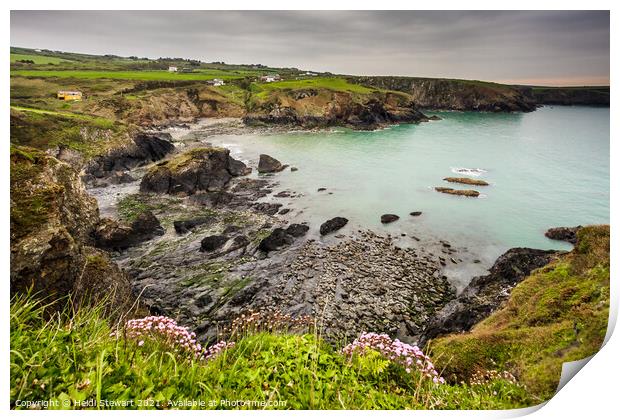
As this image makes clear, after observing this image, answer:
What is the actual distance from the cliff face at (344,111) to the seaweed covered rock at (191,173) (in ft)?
60.9

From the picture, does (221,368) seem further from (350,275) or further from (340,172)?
(340,172)

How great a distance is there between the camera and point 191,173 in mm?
18188

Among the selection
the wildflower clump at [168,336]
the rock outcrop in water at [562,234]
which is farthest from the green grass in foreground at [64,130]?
the rock outcrop in water at [562,234]

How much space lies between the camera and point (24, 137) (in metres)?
5.86

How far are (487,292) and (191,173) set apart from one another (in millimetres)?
16020

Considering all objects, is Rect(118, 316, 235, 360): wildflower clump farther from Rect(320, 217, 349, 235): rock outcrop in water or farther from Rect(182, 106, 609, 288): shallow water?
Rect(320, 217, 349, 235): rock outcrop in water

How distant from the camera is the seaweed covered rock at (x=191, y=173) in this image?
1728 cm

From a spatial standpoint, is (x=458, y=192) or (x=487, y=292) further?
(x=458, y=192)

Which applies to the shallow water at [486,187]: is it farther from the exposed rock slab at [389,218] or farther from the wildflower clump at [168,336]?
the wildflower clump at [168,336]

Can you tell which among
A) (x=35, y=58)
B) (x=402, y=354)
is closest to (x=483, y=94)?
(x=402, y=354)

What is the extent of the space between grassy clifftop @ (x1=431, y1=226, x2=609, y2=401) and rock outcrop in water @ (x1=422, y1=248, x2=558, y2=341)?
191cm

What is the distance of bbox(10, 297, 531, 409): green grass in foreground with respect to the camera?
2.40 m

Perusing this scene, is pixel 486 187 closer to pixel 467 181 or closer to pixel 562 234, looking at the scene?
pixel 467 181

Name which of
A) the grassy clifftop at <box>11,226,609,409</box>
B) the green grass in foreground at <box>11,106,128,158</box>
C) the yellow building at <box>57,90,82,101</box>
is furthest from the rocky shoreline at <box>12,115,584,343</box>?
the yellow building at <box>57,90,82,101</box>
